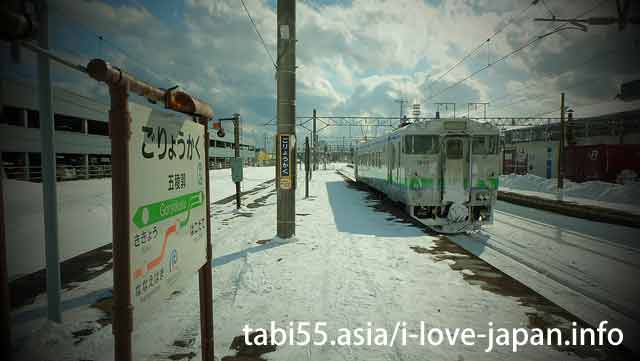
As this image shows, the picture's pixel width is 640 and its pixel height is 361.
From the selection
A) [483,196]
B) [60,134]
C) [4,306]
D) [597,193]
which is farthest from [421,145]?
[60,134]

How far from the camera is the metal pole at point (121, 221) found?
1.53 meters

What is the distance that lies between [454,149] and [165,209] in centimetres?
811

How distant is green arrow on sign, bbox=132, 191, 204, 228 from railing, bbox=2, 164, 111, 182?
23.8 m

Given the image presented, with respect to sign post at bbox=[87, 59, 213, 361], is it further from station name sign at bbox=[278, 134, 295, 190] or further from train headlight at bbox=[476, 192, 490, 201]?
train headlight at bbox=[476, 192, 490, 201]

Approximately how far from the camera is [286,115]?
6.90 meters

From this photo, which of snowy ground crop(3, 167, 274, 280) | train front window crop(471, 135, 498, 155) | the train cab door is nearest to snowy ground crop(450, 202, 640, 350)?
the train cab door

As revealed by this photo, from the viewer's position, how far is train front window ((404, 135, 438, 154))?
8391 millimetres

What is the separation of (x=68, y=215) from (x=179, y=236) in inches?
420

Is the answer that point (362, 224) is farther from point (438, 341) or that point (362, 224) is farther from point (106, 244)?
point (106, 244)

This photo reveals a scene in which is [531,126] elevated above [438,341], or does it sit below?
above

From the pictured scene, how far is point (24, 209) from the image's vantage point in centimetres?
1106

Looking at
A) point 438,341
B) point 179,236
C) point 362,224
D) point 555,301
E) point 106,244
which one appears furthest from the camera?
point 362,224

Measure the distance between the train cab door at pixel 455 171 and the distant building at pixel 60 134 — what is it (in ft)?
69.1

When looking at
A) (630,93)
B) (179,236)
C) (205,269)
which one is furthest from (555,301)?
(630,93)
